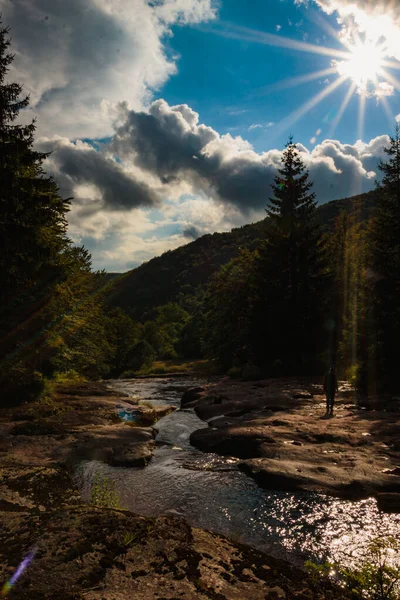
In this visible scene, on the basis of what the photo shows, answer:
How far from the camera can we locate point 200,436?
13.8m

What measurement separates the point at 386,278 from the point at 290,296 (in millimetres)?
13074

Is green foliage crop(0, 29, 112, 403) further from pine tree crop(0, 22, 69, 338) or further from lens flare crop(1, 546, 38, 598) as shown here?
lens flare crop(1, 546, 38, 598)

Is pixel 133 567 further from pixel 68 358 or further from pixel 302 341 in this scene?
pixel 302 341

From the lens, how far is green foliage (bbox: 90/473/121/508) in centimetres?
767

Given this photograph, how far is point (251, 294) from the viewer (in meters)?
39.4

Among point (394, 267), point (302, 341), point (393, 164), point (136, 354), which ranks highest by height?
point (393, 164)

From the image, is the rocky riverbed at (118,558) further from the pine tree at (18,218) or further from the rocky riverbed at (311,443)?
the pine tree at (18,218)

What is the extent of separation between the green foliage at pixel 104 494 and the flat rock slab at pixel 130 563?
5.28 ft

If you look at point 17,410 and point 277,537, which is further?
point 17,410

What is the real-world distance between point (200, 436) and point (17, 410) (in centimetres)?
886

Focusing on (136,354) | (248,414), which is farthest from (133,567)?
(136,354)

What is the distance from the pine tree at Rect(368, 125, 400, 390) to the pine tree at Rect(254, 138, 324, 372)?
10.9m

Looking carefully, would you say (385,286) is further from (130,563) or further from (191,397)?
(130,563)

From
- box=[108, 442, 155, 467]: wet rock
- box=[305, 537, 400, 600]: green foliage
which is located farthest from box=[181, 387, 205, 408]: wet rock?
box=[305, 537, 400, 600]: green foliage
